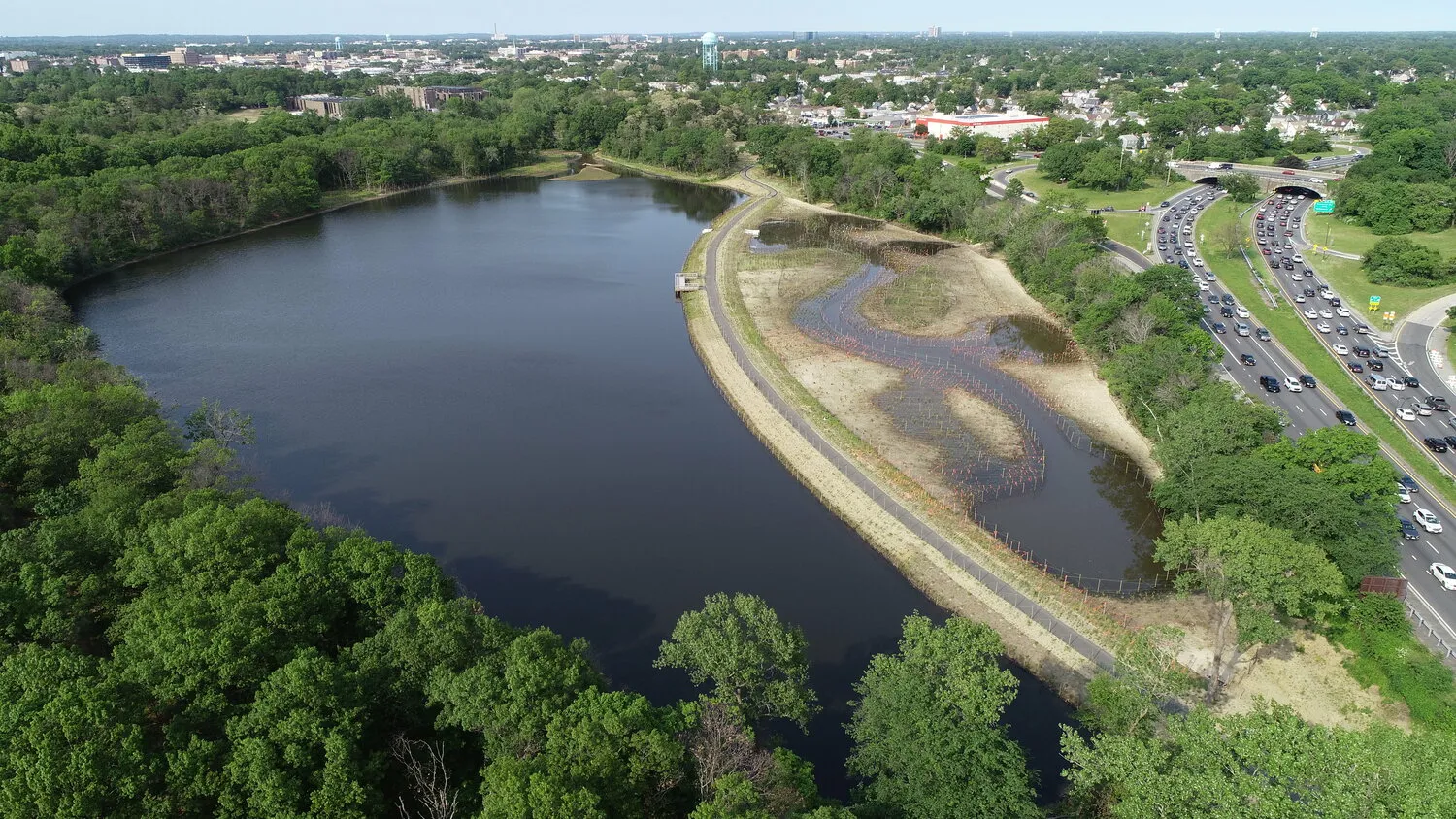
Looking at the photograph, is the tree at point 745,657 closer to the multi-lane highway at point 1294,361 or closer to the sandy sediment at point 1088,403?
the multi-lane highway at point 1294,361

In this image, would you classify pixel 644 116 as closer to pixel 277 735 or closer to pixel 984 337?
pixel 984 337

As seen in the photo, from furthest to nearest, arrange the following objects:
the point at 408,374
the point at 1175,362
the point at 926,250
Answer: the point at 926,250 < the point at 408,374 < the point at 1175,362

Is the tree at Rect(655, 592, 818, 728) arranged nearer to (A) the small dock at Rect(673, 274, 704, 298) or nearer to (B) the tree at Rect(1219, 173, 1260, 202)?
(A) the small dock at Rect(673, 274, 704, 298)

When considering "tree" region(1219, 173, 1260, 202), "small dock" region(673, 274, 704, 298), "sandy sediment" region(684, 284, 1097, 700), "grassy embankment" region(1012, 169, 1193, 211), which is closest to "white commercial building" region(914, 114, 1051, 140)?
"grassy embankment" region(1012, 169, 1193, 211)

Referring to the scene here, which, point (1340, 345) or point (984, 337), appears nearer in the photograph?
point (1340, 345)

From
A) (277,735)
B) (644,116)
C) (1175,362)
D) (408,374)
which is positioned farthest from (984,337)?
(644,116)

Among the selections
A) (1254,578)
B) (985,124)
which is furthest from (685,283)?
(985,124)
